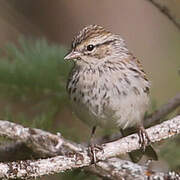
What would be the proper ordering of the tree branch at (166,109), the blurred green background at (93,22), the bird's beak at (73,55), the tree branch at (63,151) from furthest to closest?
1. the blurred green background at (93,22)
2. the tree branch at (166,109)
3. the bird's beak at (73,55)
4. the tree branch at (63,151)

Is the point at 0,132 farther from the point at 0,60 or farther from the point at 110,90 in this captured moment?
the point at 0,60

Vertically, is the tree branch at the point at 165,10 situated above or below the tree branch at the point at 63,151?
above

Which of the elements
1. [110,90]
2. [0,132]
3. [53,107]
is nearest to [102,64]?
[110,90]

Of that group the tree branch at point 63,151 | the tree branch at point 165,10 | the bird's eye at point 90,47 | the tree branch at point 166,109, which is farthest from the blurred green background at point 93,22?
the tree branch at point 63,151

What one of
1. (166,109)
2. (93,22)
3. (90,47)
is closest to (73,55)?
(90,47)

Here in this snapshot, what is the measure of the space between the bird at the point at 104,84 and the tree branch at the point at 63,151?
0.41 meters

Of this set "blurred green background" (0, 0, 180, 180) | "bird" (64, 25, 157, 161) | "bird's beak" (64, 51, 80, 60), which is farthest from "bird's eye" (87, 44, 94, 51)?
"blurred green background" (0, 0, 180, 180)

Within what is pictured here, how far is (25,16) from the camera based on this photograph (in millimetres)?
7555

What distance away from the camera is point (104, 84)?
455 cm

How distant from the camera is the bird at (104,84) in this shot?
4527 millimetres

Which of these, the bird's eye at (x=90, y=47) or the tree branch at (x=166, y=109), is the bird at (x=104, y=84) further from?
the tree branch at (x=166, y=109)

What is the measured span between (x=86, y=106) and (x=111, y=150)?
1042mm

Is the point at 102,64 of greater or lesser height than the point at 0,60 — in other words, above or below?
below

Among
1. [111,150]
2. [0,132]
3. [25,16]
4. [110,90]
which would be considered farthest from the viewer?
[25,16]
